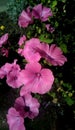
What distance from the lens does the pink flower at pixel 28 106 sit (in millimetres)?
2229

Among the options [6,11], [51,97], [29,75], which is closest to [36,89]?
[29,75]

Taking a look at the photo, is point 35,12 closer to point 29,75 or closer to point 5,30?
point 29,75

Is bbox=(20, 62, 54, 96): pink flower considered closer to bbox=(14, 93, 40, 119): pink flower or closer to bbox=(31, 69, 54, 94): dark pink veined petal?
bbox=(31, 69, 54, 94): dark pink veined petal

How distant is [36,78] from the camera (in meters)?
2.05

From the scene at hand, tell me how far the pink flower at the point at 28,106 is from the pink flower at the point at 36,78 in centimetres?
17

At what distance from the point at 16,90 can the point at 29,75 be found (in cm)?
112

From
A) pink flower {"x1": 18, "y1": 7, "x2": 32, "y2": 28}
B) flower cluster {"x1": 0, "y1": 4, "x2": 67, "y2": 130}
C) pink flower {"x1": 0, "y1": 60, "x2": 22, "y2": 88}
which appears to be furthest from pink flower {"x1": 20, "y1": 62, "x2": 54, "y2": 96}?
pink flower {"x1": 18, "y1": 7, "x2": 32, "y2": 28}

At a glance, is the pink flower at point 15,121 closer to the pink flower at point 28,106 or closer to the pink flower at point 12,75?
the pink flower at point 28,106

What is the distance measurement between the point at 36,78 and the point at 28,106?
32cm

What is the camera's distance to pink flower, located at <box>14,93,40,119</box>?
2.23 metres

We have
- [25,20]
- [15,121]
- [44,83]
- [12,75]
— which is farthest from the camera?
[25,20]

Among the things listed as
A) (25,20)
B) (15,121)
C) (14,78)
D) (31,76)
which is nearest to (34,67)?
(31,76)

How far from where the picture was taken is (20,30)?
4492mm

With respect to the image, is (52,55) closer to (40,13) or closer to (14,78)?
(14,78)
